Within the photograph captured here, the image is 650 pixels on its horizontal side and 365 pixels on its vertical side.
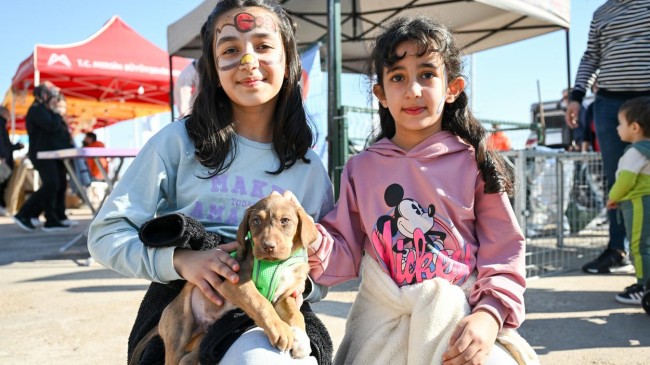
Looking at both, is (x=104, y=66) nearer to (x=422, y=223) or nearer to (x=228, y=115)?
(x=228, y=115)

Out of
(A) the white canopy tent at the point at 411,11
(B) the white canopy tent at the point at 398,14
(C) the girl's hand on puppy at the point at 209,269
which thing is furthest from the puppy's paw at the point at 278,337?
(B) the white canopy tent at the point at 398,14

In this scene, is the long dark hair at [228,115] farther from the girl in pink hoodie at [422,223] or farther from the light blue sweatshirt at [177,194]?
the girl in pink hoodie at [422,223]

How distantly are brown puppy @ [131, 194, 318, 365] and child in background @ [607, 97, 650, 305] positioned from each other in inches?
107

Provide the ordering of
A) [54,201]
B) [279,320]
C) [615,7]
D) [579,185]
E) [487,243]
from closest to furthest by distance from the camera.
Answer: [279,320], [487,243], [615,7], [579,185], [54,201]

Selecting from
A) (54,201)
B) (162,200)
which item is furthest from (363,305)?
(54,201)

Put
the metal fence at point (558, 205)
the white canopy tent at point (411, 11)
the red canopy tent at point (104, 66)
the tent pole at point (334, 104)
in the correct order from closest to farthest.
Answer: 1. the tent pole at point (334, 104)
2. the metal fence at point (558, 205)
3. the white canopy tent at point (411, 11)
4. the red canopy tent at point (104, 66)

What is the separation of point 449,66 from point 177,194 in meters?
1.07

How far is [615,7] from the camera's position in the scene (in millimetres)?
3941

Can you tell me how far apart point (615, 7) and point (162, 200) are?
385cm

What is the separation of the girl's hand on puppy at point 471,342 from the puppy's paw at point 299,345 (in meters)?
0.40

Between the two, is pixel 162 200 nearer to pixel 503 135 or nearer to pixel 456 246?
pixel 456 246

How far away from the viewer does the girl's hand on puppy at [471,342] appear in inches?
56.0

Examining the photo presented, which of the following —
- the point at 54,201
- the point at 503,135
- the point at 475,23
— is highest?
the point at 475,23

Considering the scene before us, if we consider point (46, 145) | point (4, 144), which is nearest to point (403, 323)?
point (46, 145)
